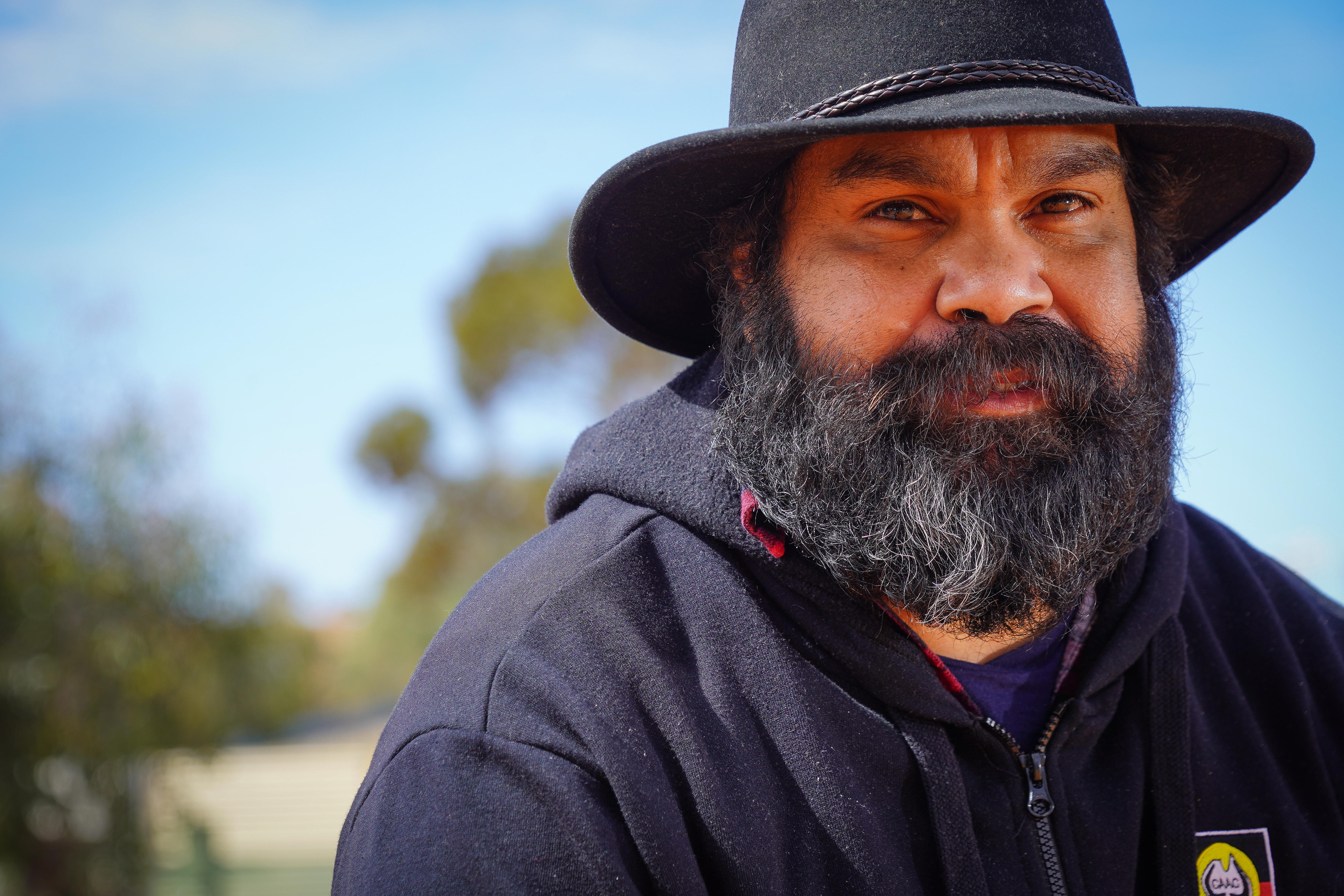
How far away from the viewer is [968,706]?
182 centimetres

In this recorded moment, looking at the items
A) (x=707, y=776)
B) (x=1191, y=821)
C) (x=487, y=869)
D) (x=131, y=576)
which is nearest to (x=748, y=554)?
(x=707, y=776)

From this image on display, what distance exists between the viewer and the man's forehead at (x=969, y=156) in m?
1.75

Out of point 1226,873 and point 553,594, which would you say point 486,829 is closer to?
point 553,594

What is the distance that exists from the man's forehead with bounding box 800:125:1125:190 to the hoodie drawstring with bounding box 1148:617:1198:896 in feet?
3.07

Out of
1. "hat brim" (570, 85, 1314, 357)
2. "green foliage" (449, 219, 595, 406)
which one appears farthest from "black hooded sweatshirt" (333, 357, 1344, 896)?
Answer: "green foliage" (449, 219, 595, 406)

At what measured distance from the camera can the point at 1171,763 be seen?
1890mm

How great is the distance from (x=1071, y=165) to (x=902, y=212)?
0.31 meters

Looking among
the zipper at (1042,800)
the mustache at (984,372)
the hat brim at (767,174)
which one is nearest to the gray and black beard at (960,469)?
the mustache at (984,372)

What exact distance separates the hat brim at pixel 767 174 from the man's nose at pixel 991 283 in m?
0.23

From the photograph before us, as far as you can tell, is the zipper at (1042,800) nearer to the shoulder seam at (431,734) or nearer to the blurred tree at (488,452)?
the shoulder seam at (431,734)

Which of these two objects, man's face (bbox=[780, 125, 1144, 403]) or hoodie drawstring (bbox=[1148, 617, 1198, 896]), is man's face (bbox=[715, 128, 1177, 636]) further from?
hoodie drawstring (bbox=[1148, 617, 1198, 896])

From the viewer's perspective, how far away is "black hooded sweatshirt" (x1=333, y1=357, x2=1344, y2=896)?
1.47 metres

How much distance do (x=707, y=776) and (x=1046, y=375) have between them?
908mm

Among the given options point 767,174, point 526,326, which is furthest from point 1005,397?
point 526,326
